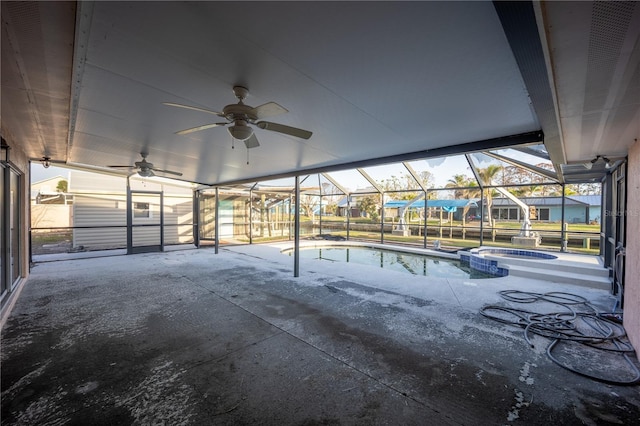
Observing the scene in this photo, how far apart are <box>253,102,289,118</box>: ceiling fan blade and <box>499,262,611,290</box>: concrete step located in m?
5.62

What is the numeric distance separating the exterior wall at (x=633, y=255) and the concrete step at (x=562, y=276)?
1.99m

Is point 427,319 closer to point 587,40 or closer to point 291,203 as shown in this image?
point 587,40

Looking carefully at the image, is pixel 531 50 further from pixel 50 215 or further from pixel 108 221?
pixel 50 215

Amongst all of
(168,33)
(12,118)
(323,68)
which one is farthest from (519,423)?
(12,118)

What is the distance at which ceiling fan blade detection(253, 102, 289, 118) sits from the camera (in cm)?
212

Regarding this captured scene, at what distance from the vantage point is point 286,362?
2295 mm

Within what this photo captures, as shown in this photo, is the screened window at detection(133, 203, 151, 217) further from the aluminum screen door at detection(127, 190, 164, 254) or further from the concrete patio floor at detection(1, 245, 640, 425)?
the concrete patio floor at detection(1, 245, 640, 425)

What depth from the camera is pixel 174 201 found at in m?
9.63

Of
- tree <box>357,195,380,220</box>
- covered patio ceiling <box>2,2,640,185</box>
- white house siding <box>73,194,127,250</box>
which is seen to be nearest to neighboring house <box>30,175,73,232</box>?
white house siding <box>73,194,127,250</box>

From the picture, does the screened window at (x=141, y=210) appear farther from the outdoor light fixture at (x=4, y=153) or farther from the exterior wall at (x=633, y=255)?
the exterior wall at (x=633, y=255)

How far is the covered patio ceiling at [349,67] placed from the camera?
135 centimetres

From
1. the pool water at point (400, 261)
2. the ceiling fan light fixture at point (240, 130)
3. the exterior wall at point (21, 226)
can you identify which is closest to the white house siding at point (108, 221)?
the exterior wall at point (21, 226)

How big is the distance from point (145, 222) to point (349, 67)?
9.20 meters

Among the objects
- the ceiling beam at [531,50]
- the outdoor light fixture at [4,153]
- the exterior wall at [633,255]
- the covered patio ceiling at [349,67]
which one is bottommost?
the exterior wall at [633,255]
